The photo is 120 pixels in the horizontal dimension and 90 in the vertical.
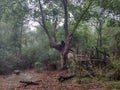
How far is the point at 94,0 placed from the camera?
14055mm

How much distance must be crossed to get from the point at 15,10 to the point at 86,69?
7.00 m

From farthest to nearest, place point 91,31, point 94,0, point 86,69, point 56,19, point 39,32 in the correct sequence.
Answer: point 39,32 → point 91,31 → point 56,19 → point 94,0 → point 86,69

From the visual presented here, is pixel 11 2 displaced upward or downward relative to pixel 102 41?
upward

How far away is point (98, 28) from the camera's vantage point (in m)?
20.5

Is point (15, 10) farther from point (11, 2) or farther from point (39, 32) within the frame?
point (39, 32)

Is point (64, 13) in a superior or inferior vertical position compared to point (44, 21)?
superior

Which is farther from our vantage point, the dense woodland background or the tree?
the tree

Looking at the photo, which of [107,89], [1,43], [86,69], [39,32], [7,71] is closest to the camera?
[107,89]

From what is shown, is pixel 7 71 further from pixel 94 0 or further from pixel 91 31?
pixel 91 31

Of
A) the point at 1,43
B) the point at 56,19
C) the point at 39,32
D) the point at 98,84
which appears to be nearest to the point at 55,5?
the point at 56,19

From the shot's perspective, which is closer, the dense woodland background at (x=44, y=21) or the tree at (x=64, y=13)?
the dense woodland background at (x=44, y=21)

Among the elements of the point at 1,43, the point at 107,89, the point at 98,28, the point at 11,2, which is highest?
the point at 11,2

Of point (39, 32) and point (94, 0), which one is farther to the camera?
point (39, 32)

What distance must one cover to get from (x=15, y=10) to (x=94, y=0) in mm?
5575
